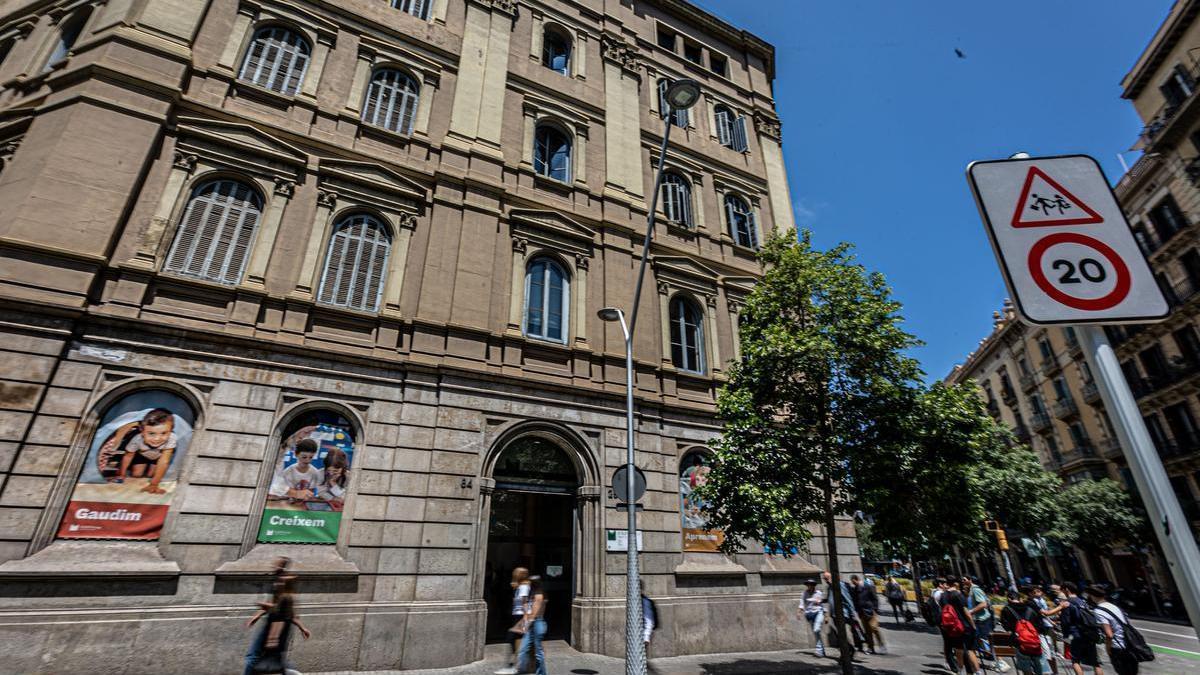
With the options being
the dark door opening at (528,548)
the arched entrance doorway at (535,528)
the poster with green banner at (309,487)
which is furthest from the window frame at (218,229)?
the dark door opening at (528,548)

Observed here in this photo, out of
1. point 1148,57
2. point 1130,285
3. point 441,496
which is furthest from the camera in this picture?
point 1148,57

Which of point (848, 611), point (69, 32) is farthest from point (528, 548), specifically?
point (69, 32)

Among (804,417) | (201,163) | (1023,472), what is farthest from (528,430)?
(1023,472)

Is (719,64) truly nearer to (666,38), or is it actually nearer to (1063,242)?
(666,38)

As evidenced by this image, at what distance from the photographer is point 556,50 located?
19406 millimetres

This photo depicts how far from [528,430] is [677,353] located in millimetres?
5672

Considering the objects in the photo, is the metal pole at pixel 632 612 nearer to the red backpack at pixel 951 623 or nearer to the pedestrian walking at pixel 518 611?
the pedestrian walking at pixel 518 611

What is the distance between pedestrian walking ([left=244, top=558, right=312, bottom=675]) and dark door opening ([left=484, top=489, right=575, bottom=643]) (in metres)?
7.34

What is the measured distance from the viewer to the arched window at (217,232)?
36.8ft

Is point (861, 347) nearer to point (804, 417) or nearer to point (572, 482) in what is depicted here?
point (804, 417)

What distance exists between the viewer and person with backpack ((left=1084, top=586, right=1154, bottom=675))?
28.1ft

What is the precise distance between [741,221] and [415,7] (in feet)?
42.7

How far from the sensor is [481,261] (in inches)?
540

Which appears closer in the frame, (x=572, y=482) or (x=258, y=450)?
(x=258, y=450)
